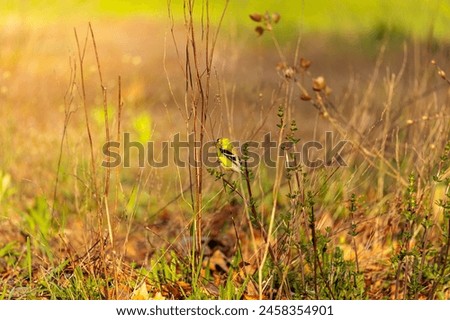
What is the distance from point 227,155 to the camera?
8.15 feet

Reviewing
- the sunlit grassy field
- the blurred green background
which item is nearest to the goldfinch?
the sunlit grassy field

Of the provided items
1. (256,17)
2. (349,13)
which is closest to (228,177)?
(256,17)

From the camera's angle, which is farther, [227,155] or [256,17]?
[256,17]

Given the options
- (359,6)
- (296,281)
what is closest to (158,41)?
(359,6)

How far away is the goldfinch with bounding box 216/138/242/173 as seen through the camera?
8.04ft

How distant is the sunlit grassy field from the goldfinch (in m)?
0.05

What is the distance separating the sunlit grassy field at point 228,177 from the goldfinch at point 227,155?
5cm

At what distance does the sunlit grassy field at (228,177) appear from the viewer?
2.66 metres

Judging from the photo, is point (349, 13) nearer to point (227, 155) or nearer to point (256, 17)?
point (256, 17)

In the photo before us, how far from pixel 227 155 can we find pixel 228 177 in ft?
2.84

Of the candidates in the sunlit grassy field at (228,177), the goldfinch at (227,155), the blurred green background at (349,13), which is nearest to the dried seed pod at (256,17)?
the sunlit grassy field at (228,177)

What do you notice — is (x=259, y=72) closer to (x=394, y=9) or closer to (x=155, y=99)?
(x=394, y=9)

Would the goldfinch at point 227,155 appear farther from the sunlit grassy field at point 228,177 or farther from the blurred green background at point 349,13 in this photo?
the blurred green background at point 349,13

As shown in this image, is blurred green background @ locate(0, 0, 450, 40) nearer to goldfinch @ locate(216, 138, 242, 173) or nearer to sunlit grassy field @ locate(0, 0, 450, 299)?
sunlit grassy field @ locate(0, 0, 450, 299)
